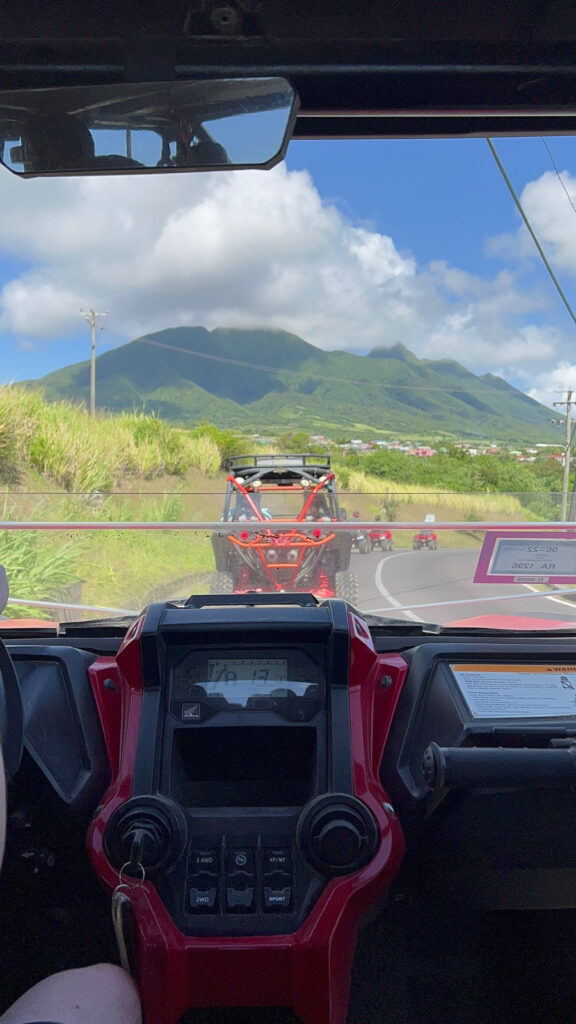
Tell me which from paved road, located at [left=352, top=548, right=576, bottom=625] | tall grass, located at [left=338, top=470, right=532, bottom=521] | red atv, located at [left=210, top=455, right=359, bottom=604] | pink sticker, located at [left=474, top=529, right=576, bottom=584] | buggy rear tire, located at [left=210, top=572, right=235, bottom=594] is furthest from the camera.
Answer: buggy rear tire, located at [left=210, top=572, right=235, bottom=594]

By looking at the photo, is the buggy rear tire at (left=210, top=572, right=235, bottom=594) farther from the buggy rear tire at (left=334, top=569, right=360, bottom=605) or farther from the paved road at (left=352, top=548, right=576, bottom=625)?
the paved road at (left=352, top=548, right=576, bottom=625)

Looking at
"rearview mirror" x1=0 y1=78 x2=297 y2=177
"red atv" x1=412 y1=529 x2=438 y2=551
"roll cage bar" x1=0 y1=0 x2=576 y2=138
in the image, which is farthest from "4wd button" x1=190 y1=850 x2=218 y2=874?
"red atv" x1=412 y1=529 x2=438 y2=551

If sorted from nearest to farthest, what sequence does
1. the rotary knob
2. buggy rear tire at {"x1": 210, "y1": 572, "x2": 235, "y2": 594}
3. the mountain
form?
1. the rotary knob
2. buggy rear tire at {"x1": 210, "y1": 572, "x2": 235, "y2": 594}
3. the mountain

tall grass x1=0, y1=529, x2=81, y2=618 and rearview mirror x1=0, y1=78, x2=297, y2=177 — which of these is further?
tall grass x1=0, y1=529, x2=81, y2=618

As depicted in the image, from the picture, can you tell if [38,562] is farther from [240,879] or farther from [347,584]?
[240,879]

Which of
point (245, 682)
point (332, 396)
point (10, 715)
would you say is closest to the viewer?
point (10, 715)

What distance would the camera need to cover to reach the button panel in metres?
1.71

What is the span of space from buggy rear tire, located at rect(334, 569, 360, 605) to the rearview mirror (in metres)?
3.30

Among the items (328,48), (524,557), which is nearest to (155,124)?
(328,48)

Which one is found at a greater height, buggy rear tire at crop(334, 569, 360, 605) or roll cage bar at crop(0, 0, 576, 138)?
roll cage bar at crop(0, 0, 576, 138)

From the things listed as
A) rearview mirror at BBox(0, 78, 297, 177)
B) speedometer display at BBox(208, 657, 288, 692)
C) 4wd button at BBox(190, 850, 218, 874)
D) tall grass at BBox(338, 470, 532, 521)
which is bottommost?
4wd button at BBox(190, 850, 218, 874)

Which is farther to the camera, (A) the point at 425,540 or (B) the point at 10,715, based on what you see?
(A) the point at 425,540

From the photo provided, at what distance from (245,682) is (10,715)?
1.89ft

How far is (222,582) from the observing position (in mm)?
5148
